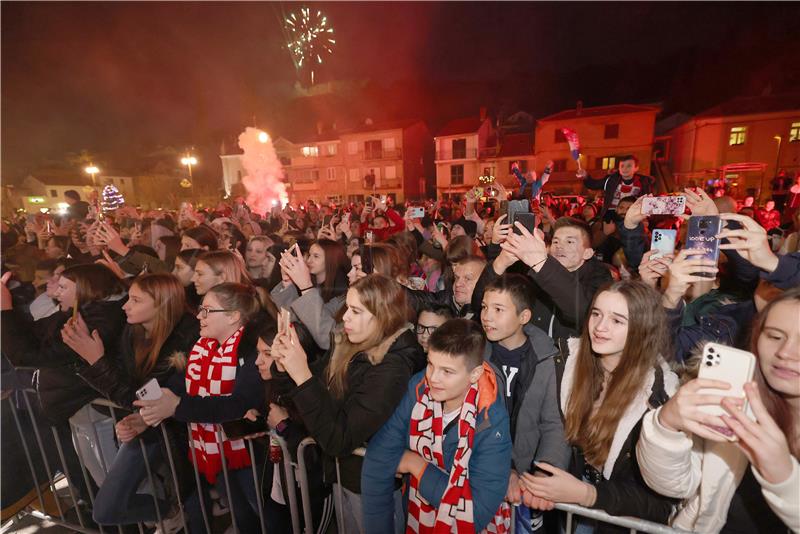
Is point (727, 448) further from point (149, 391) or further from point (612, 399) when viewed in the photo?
point (149, 391)

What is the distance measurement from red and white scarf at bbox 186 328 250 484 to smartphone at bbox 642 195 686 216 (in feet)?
12.2

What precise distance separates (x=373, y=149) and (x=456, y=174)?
897 cm

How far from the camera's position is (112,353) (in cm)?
350

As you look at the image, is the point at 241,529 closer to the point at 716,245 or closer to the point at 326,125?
the point at 716,245

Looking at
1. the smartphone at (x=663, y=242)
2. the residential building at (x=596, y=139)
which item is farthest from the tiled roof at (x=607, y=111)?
the smartphone at (x=663, y=242)

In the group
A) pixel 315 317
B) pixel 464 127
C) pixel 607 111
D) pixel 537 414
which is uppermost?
pixel 464 127

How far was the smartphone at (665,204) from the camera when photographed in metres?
3.20

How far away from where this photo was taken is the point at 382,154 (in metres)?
38.8

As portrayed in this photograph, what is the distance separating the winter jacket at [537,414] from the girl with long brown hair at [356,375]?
742 millimetres

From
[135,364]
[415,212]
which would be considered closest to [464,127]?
[415,212]

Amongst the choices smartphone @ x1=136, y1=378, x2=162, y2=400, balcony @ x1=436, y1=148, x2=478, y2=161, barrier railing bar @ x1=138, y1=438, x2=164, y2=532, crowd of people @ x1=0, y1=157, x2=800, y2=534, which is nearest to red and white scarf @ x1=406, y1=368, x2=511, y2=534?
crowd of people @ x1=0, y1=157, x2=800, y2=534

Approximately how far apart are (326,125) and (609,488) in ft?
155

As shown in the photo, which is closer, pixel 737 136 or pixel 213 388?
pixel 213 388

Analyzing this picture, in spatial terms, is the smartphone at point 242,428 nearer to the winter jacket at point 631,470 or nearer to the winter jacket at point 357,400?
the winter jacket at point 357,400
